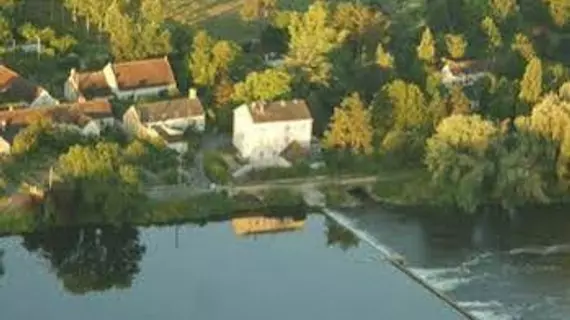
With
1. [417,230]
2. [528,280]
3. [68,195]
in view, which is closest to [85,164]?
[68,195]

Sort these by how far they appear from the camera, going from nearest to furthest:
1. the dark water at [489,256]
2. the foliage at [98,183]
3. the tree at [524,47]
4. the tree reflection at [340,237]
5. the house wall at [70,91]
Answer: the dark water at [489,256]
the foliage at [98,183]
the tree reflection at [340,237]
the house wall at [70,91]
the tree at [524,47]

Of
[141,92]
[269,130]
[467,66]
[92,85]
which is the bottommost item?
[269,130]

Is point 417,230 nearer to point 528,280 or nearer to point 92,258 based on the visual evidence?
point 528,280

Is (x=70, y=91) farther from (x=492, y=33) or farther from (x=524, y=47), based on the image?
(x=524, y=47)

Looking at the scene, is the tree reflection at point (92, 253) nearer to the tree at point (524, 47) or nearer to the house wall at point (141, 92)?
the house wall at point (141, 92)

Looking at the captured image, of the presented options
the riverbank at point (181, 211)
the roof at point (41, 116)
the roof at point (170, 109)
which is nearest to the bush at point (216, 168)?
the riverbank at point (181, 211)

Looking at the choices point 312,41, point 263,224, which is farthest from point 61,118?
point 312,41
